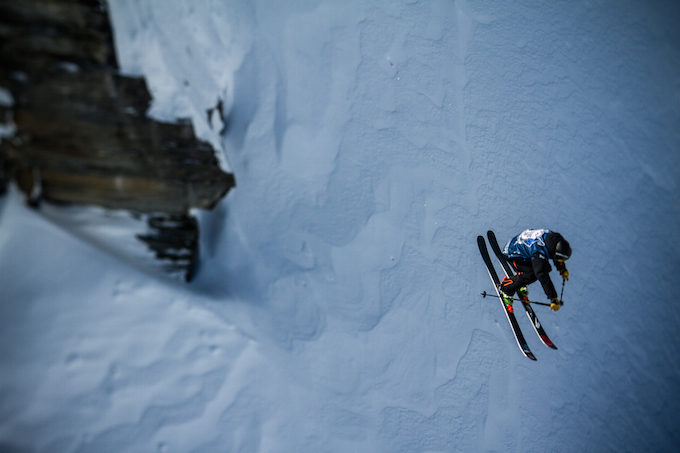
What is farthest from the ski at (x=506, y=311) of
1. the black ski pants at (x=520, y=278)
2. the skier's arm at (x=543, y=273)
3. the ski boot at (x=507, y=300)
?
the skier's arm at (x=543, y=273)

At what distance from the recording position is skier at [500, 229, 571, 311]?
2.72 metres

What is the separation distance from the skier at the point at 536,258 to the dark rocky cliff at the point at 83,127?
2.70 meters

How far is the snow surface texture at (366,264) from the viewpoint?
2035mm

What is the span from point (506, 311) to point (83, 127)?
368 centimetres

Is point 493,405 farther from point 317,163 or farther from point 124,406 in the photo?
point 124,406

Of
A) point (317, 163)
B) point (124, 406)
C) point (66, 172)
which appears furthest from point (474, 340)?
point (66, 172)

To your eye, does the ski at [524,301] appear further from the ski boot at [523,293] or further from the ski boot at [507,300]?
the ski boot at [507,300]

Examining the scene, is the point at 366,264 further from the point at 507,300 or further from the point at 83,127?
the point at 83,127

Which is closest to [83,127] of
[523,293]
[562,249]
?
[562,249]

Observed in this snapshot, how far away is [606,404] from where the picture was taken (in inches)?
142

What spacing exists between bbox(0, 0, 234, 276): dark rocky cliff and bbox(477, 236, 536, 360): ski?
265 centimetres

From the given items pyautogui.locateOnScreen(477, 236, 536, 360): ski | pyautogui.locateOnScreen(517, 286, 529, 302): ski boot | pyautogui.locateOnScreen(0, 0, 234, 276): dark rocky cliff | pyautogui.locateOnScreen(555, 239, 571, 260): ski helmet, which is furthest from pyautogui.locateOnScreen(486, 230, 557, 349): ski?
pyautogui.locateOnScreen(0, 0, 234, 276): dark rocky cliff

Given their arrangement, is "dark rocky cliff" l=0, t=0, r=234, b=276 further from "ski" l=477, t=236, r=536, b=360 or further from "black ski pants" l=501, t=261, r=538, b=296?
"black ski pants" l=501, t=261, r=538, b=296

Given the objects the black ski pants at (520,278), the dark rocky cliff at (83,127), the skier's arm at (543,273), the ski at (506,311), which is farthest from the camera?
the ski at (506,311)
